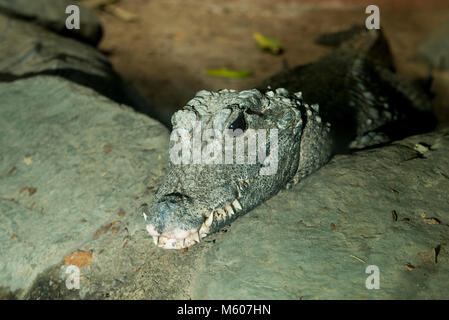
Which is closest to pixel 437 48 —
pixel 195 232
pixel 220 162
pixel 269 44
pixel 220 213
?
pixel 269 44

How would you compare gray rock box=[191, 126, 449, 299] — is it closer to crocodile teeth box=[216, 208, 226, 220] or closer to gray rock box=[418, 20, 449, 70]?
crocodile teeth box=[216, 208, 226, 220]

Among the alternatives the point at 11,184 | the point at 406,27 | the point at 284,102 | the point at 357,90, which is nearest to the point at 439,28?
the point at 406,27

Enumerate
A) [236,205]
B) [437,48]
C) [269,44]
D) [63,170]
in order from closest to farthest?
[236,205]
[63,170]
[437,48]
[269,44]

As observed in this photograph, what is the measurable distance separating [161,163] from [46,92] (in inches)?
63.9

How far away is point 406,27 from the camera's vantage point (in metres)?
8.03

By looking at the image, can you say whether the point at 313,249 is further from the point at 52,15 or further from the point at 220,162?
the point at 52,15

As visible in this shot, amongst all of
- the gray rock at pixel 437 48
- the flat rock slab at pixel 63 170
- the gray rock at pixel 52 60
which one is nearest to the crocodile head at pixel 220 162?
the flat rock slab at pixel 63 170

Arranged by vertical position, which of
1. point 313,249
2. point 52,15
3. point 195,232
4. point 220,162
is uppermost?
point 52,15

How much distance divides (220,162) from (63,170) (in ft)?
4.76

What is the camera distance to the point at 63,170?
3064 mm

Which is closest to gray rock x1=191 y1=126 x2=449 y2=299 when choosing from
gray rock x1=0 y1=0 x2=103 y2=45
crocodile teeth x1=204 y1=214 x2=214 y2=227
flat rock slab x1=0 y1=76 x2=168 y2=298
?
crocodile teeth x1=204 y1=214 x2=214 y2=227

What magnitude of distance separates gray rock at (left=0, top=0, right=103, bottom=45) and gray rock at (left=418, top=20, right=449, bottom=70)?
18.6 feet

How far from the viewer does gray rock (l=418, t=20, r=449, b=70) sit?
657 centimetres
